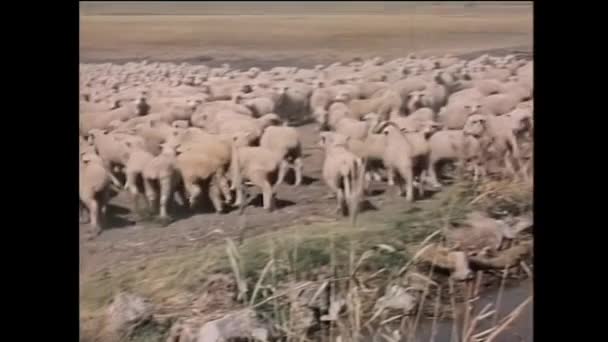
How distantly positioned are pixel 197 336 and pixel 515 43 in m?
0.72

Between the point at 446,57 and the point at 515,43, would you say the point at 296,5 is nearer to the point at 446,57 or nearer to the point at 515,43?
the point at 446,57

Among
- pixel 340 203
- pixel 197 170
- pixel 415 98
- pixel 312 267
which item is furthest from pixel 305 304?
pixel 415 98

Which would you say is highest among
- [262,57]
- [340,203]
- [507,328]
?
[262,57]

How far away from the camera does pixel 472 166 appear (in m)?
1.58

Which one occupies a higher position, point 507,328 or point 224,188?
point 224,188

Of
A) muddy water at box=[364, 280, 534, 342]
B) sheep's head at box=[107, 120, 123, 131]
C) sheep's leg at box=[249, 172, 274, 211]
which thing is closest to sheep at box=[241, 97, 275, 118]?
sheep's leg at box=[249, 172, 274, 211]

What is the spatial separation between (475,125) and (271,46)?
366mm

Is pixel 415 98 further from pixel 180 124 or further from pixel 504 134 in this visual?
pixel 180 124

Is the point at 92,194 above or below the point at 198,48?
below

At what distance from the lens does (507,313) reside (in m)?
1.57

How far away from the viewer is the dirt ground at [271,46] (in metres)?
1.54

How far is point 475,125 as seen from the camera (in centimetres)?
158
